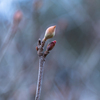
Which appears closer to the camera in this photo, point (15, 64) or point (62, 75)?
point (15, 64)

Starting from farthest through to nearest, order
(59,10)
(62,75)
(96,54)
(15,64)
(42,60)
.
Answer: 1. (59,10)
2. (62,75)
3. (15,64)
4. (96,54)
5. (42,60)

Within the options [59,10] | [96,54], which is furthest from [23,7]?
[59,10]

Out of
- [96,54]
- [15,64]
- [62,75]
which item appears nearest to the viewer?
[96,54]

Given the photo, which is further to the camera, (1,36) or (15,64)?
(15,64)

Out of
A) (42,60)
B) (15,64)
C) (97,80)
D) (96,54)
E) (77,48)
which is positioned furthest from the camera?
(77,48)

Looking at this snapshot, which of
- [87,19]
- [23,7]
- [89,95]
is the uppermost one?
[23,7]

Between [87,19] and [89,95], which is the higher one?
[87,19]

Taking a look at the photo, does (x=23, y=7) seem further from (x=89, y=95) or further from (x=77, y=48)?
(x=77, y=48)

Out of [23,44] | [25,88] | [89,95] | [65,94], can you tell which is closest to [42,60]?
[65,94]

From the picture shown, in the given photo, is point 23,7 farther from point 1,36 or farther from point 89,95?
point 89,95
